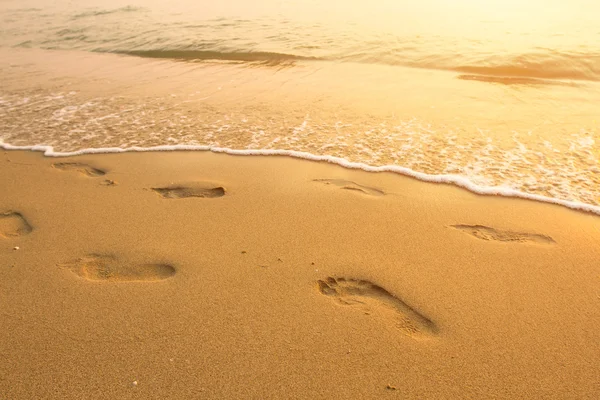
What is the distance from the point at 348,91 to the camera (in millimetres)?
5938

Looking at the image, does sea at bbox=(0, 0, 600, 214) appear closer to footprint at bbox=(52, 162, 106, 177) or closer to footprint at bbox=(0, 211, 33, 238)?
footprint at bbox=(52, 162, 106, 177)

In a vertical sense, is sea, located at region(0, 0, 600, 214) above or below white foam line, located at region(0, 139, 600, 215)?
above

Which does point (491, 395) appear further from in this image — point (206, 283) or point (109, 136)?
point (109, 136)

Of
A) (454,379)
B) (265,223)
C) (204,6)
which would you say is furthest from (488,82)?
(204,6)

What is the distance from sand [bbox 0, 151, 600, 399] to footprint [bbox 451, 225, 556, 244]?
1 centimetres

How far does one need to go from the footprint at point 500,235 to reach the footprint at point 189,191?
1.73 m

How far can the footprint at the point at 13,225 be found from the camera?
2752 mm

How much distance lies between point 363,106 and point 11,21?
50.7 ft

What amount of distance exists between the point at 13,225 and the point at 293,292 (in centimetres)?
200

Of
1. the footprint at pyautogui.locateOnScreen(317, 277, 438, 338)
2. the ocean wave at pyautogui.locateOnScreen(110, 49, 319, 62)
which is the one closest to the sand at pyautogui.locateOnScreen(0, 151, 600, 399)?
the footprint at pyautogui.locateOnScreen(317, 277, 438, 338)

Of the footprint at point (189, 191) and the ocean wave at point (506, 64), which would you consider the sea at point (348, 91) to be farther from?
the footprint at point (189, 191)

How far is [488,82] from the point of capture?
6453 mm

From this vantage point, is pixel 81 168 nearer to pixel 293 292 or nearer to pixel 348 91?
pixel 293 292

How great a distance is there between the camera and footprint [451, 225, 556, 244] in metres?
2.64
